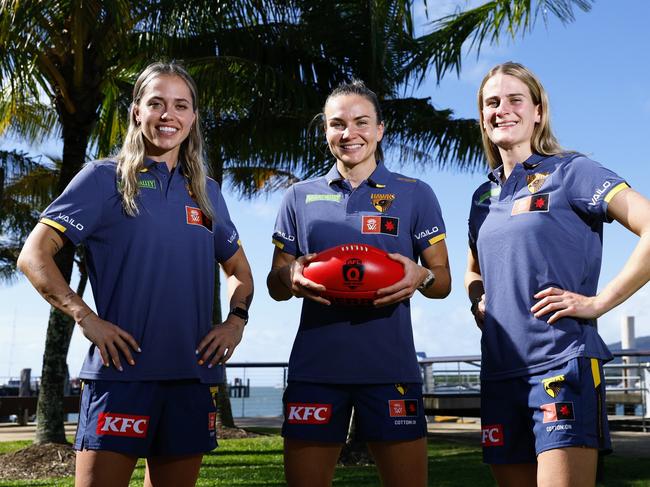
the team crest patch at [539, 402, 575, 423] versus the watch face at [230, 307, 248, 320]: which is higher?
the watch face at [230, 307, 248, 320]

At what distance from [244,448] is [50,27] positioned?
7.12 metres

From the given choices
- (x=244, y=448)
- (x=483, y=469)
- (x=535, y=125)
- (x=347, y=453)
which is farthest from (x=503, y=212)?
(x=244, y=448)

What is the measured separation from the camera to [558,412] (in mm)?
3160

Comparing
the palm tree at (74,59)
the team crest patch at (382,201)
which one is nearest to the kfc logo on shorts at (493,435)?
the team crest patch at (382,201)

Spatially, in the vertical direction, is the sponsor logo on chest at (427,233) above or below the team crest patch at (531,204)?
below

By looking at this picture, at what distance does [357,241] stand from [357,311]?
1.04ft

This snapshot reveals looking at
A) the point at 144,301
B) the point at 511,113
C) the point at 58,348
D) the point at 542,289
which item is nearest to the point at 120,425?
the point at 144,301

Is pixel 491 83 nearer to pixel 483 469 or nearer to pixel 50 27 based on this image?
pixel 483 469

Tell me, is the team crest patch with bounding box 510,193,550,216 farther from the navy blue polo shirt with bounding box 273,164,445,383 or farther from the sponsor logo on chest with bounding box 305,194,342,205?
the sponsor logo on chest with bounding box 305,194,342,205

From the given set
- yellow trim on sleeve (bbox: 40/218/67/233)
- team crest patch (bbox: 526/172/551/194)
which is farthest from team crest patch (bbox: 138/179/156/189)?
team crest patch (bbox: 526/172/551/194)

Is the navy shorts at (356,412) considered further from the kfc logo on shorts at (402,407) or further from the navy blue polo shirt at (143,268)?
the navy blue polo shirt at (143,268)

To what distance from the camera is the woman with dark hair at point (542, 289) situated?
316 cm

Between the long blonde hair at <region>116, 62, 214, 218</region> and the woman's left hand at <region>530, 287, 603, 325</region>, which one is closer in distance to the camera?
the woman's left hand at <region>530, 287, 603, 325</region>

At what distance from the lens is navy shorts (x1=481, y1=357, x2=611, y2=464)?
124 inches
